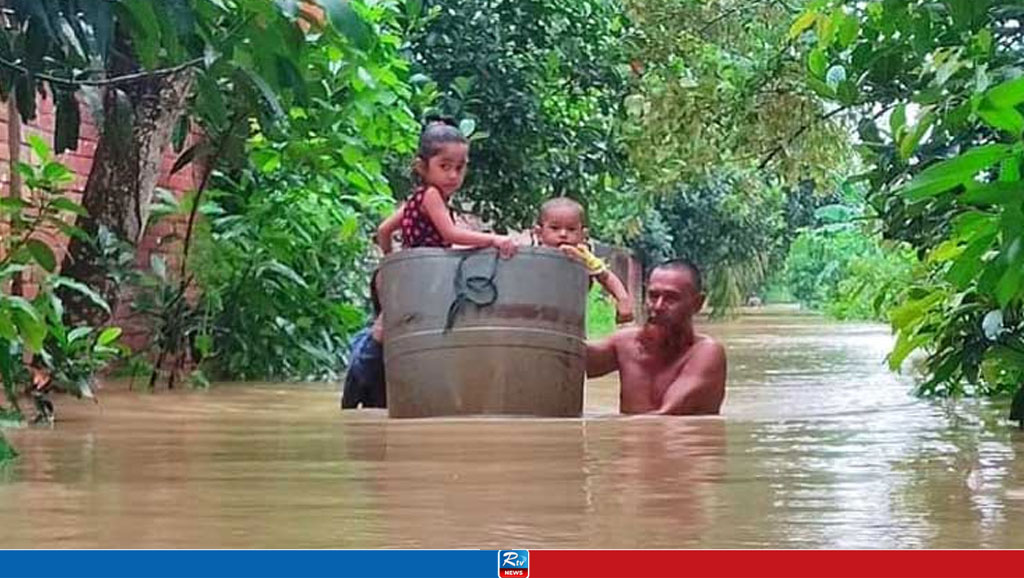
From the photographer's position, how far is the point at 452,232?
5984 mm

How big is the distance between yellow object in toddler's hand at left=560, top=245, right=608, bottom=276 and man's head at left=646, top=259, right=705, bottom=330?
19 centimetres

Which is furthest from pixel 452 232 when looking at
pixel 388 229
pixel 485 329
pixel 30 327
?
pixel 30 327

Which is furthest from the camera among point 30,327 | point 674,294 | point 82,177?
point 82,177

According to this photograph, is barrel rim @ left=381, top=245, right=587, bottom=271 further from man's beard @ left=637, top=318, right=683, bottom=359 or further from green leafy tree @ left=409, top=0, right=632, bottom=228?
green leafy tree @ left=409, top=0, right=632, bottom=228

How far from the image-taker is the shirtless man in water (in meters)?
6.11

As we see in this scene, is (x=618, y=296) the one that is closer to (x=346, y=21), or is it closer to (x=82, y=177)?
(x=346, y=21)

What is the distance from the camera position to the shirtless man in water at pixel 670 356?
20.0 feet

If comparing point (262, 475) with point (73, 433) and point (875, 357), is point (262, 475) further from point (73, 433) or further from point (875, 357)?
point (875, 357)

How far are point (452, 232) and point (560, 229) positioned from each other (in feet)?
1.47

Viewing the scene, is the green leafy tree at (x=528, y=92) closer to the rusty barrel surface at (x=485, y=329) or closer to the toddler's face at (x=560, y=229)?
the toddler's face at (x=560, y=229)

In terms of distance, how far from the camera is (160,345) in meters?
8.40

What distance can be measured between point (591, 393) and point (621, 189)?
19.0ft
